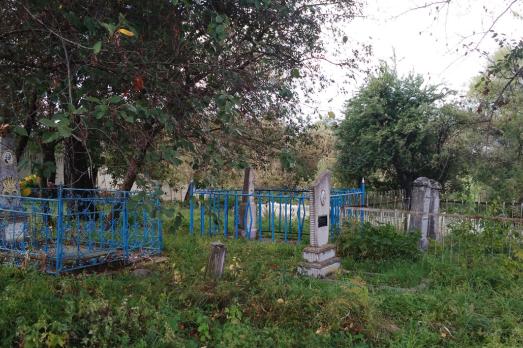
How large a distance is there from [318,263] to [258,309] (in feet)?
7.53

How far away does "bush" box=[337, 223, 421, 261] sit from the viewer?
25.0 feet

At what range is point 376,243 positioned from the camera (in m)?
7.63

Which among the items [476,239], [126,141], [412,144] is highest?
[412,144]

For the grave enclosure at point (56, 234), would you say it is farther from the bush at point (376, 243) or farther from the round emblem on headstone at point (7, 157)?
the bush at point (376, 243)

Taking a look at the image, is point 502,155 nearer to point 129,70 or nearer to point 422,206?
point 422,206

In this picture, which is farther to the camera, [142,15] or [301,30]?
[301,30]

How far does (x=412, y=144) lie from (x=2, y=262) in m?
14.1

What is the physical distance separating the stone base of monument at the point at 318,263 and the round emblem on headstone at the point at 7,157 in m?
5.04

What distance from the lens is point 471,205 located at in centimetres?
902

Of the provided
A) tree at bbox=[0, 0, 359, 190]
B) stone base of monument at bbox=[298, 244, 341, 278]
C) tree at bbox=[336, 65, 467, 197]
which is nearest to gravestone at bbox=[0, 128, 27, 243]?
tree at bbox=[0, 0, 359, 190]

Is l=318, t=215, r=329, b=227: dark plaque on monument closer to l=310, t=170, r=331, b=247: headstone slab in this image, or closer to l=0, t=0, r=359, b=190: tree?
l=310, t=170, r=331, b=247: headstone slab

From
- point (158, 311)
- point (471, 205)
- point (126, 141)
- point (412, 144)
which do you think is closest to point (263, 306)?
point (158, 311)

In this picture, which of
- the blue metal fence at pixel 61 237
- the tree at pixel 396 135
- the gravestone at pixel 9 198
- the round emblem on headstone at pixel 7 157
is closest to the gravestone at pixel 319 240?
the blue metal fence at pixel 61 237

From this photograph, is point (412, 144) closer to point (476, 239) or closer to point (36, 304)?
point (476, 239)
